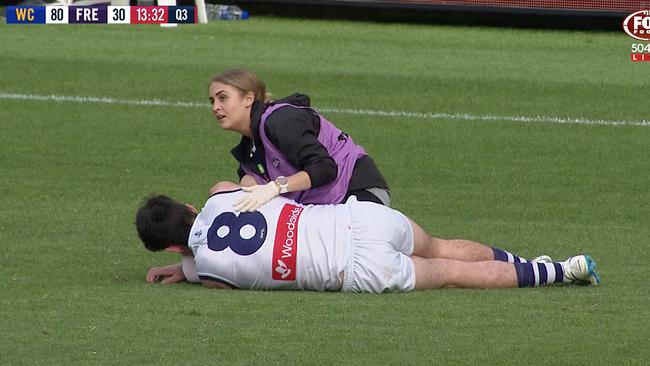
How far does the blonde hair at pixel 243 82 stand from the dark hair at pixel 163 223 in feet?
2.36

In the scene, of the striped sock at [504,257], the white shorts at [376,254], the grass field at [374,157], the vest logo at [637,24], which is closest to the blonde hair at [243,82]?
the white shorts at [376,254]

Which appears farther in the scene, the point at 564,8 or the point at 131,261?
the point at 564,8

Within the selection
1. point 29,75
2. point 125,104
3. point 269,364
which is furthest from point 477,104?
point 269,364

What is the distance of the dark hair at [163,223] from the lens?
8086 mm

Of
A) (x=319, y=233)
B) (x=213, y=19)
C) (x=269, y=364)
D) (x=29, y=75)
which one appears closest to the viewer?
(x=269, y=364)

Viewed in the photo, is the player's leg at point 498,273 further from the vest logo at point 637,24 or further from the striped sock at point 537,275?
the vest logo at point 637,24

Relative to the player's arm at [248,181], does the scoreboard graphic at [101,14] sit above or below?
above

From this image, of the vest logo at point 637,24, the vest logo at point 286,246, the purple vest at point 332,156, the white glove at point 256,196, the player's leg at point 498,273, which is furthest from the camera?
the vest logo at point 637,24

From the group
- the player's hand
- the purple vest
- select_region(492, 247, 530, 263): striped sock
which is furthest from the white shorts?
the player's hand

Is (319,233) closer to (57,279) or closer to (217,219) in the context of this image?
(217,219)

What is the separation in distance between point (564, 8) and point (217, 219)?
46.0 feet

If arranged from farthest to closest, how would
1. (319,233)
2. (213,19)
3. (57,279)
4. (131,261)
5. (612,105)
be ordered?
1. (213,19)
2. (612,105)
3. (131,261)
4. (57,279)
5. (319,233)

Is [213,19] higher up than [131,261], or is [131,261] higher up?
[213,19]

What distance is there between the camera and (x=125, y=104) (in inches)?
634
